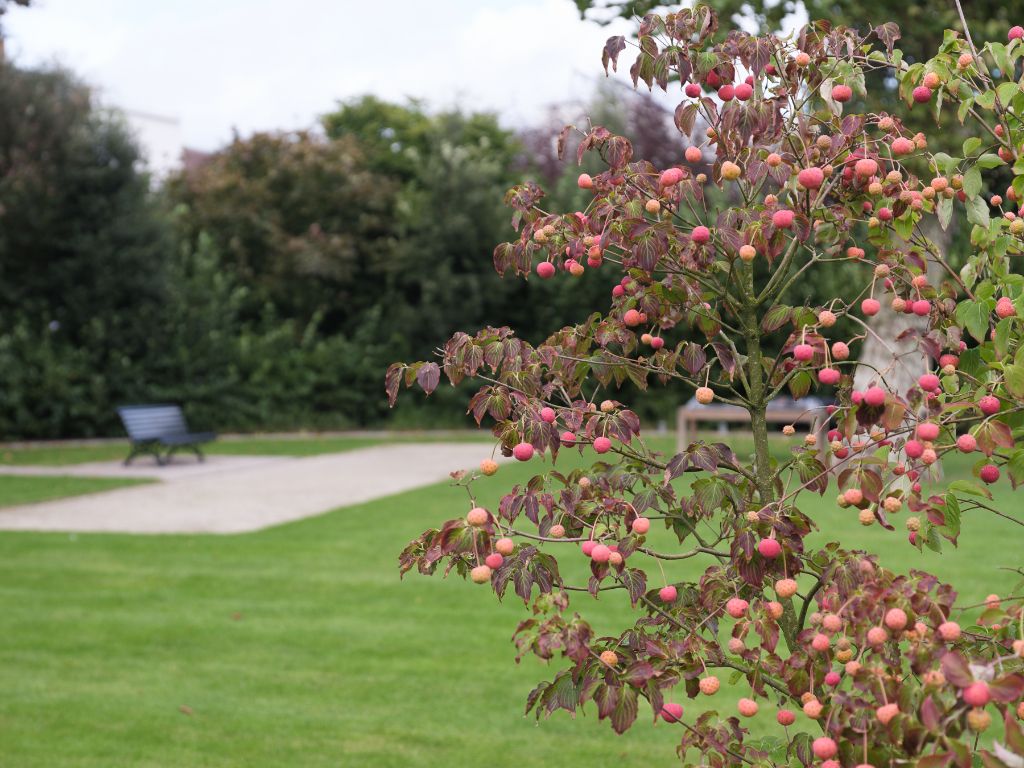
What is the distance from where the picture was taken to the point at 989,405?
2.19m

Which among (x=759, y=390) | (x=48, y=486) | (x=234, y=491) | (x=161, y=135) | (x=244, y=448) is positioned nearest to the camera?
(x=759, y=390)

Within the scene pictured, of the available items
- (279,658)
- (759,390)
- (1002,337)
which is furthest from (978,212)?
(279,658)

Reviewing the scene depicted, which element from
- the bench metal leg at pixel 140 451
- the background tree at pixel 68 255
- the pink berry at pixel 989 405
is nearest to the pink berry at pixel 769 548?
the pink berry at pixel 989 405

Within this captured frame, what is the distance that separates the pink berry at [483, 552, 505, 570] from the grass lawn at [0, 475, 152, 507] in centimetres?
1030

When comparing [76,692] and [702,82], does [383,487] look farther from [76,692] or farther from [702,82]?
[702,82]

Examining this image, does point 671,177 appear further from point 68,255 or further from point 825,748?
point 68,255

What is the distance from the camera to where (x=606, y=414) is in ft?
8.33

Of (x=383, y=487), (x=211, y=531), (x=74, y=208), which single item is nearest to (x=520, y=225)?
(x=211, y=531)

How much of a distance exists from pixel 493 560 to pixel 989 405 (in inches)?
38.8

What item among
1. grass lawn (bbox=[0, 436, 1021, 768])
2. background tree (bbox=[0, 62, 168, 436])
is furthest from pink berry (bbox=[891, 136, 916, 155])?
background tree (bbox=[0, 62, 168, 436])

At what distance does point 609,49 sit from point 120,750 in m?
3.60

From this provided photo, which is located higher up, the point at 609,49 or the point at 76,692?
the point at 609,49

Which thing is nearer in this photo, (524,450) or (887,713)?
(887,713)

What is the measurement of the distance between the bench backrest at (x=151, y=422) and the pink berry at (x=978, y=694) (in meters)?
14.4
